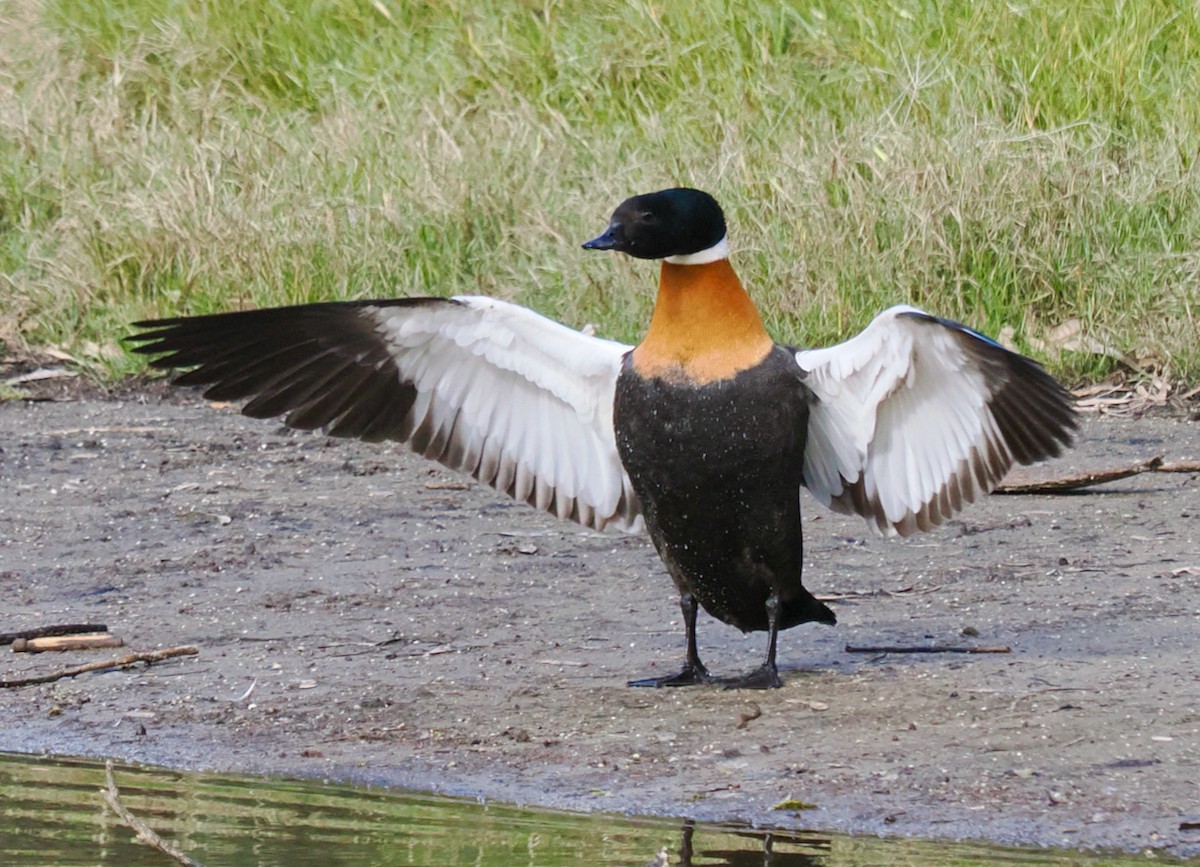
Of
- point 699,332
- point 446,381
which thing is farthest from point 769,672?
point 446,381

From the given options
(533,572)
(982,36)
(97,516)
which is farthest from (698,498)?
(982,36)

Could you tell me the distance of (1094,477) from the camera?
6441 mm

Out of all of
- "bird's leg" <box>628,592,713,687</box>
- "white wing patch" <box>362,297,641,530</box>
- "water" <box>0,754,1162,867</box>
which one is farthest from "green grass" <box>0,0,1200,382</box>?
"water" <box>0,754,1162,867</box>

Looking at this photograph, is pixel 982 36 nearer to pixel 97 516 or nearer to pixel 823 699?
pixel 97 516

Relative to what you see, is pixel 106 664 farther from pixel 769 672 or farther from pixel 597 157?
pixel 597 157

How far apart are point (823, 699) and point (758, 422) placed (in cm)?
67

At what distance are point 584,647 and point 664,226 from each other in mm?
1215

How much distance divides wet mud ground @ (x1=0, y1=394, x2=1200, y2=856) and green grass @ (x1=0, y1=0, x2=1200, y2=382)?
1070 mm

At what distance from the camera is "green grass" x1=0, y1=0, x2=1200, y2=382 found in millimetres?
8062

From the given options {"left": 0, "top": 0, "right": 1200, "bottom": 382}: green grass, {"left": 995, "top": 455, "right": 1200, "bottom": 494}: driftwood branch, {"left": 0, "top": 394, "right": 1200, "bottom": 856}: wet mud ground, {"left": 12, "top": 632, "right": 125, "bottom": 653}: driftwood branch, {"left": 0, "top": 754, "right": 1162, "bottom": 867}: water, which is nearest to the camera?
{"left": 0, "top": 754, "right": 1162, "bottom": 867}: water

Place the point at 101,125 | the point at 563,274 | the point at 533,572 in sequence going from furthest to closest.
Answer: the point at 101,125
the point at 563,274
the point at 533,572

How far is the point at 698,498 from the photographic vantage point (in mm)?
4688

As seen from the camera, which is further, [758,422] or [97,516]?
[97,516]

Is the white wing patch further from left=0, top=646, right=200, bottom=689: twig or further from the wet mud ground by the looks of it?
left=0, top=646, right=200, bottom=689: twig
